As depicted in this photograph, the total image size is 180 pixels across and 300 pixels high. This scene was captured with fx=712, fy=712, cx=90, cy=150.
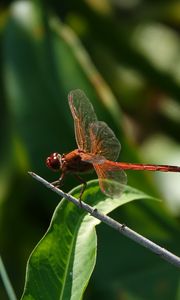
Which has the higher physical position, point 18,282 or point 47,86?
point 47,86

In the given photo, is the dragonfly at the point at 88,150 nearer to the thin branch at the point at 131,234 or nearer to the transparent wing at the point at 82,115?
the transparent wing at the point at 82,115

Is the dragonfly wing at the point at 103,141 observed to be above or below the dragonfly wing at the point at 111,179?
above

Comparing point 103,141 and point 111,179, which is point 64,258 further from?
point 103,141

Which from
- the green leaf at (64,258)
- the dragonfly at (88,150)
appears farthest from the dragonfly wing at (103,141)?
the green leaf at (64,258)

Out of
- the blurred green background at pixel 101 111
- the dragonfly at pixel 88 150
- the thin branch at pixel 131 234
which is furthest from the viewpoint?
the blurred green background at pixel 101 111

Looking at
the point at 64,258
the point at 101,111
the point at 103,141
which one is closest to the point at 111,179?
the point at 103,141

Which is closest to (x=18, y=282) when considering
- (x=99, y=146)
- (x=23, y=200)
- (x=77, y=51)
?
(x=23, y=200)

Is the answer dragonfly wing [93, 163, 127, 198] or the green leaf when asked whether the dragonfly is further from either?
the green leaf

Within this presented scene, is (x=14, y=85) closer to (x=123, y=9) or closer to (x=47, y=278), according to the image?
(x=123, y=9)
